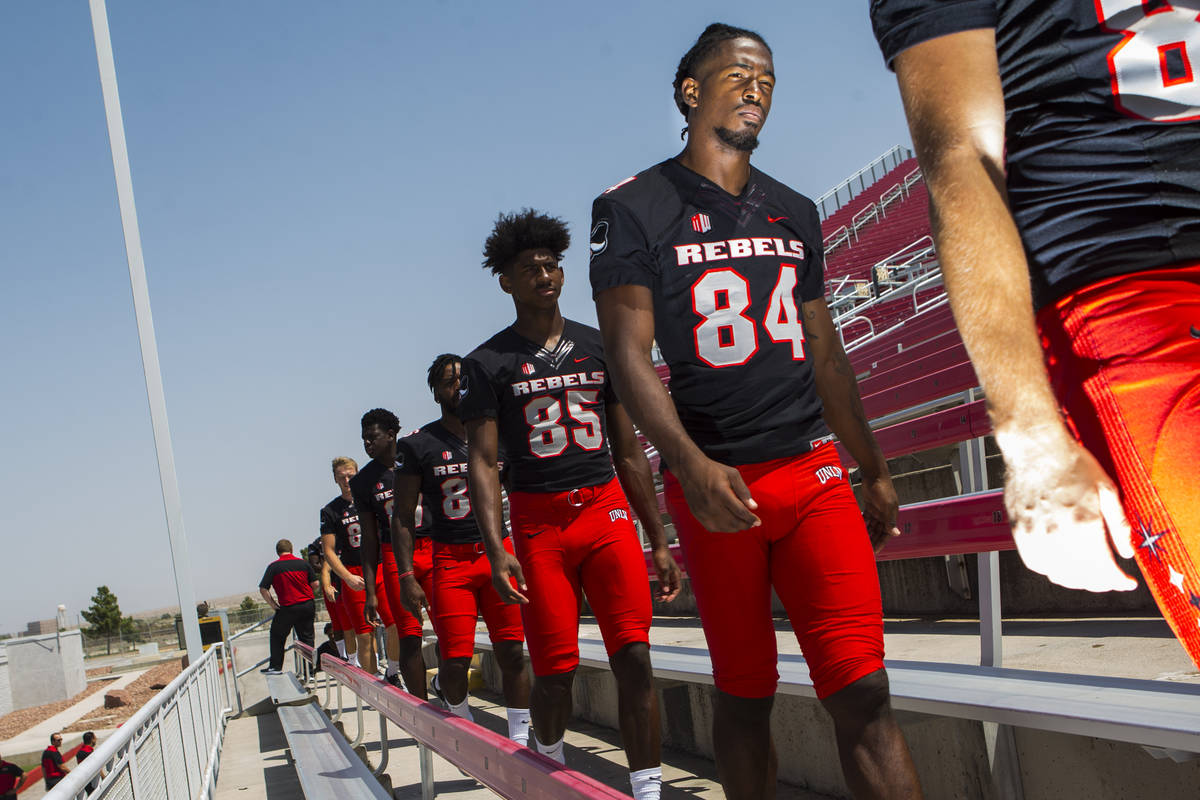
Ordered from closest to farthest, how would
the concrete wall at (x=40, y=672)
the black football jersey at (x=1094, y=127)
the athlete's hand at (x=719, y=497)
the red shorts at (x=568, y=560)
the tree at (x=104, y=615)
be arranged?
the black football jersey at (x=1094, y=127), the athlete's hand at (x=719, y=497), the red shorts at (x=568, y=560), the concrete wall at (x=40, y=672), the tree at (x=104, y=615)

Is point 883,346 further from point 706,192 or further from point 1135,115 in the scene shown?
point 1135,115

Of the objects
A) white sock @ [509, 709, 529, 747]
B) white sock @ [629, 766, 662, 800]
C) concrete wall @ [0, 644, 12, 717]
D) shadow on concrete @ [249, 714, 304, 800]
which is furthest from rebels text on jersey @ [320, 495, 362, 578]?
concrete wall @ [0, 644, 12, 717]

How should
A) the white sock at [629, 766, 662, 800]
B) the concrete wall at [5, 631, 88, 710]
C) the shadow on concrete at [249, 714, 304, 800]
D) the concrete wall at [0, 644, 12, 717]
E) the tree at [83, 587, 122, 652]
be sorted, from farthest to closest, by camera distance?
the tree at [83, 587, 122, 652] → the concrete wall at [5, 631, 88, 710] → the concrete wall at [0, 644, 12, 717] → the shadow on concrete at [249, 714, 304, 800] → the white sock at [629, 766, 662, 800]

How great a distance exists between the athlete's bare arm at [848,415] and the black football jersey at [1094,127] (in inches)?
56.4

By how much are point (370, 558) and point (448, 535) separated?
2.18 m

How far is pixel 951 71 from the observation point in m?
1.29

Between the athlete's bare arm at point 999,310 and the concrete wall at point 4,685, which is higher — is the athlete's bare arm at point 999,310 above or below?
above

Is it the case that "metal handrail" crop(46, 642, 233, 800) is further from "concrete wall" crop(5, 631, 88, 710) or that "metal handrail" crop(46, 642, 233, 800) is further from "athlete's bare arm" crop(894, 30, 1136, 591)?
"concrete wall" crop(5, 631, 88, 710)

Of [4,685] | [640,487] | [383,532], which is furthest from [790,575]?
[4,685]

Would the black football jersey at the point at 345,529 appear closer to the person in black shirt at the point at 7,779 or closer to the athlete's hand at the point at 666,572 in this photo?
the athlete's hand at the point at 666,572

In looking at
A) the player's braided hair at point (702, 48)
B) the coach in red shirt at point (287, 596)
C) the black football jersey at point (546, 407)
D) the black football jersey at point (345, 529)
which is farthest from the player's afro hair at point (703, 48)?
the coach in red shirt at point (287, 596)

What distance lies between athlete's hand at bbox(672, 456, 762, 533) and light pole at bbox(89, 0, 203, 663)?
10.2 meters

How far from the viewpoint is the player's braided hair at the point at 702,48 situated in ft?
9.07

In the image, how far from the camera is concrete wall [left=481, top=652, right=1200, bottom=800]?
2.91 meters
